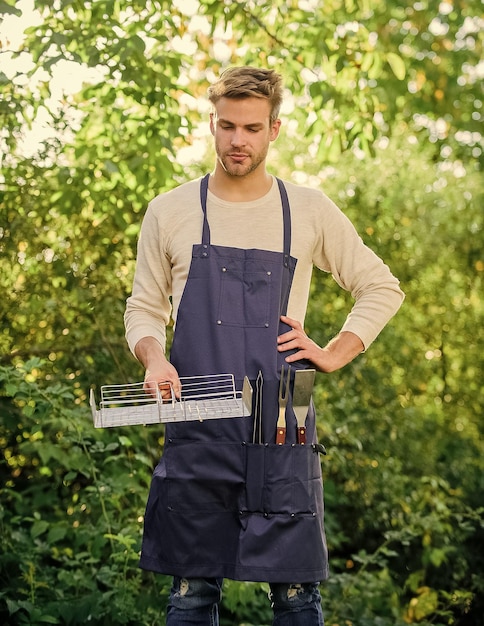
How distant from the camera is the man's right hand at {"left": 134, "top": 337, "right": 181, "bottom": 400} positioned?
2654 millimetres

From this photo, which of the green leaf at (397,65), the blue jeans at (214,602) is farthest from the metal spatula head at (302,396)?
the green leaf at (397,65)

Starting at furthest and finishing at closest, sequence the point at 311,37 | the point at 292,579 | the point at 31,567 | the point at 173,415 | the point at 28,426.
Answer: the point at 311,37, the point at 28,426, the point at 31,567, the point at 292,579, the point at 173,415

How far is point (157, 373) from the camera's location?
269 centimetres

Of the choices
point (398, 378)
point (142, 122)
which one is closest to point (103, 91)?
point (142, 122)

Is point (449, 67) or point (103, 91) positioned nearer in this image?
point (103, 91)

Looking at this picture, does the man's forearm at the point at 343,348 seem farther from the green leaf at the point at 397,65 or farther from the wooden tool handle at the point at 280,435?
the green leaf at the point at 397,65

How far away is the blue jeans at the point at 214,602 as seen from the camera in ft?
9.09

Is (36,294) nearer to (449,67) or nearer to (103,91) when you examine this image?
(103,91)

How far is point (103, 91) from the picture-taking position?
15.0ft

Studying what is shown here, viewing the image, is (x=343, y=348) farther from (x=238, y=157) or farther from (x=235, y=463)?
(x=238, y=157)

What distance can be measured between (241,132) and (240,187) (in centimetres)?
17

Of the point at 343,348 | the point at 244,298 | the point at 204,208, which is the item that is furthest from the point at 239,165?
the point at 343,348

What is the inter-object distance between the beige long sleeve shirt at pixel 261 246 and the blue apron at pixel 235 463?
0.06 metres

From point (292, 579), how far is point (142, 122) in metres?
2.38
